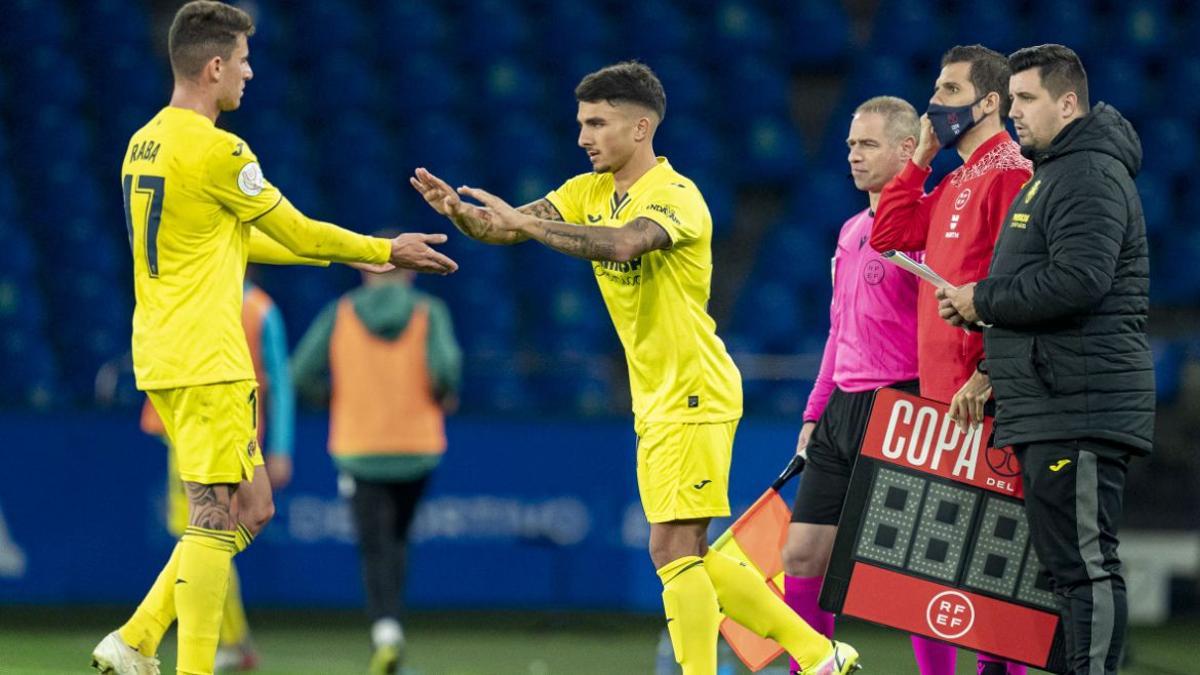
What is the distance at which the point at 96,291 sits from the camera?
39.3 ft

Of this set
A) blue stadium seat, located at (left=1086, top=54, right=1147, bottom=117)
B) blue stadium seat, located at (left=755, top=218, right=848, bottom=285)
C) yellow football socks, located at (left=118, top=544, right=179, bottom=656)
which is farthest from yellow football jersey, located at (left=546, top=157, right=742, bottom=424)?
blue stadium seat, located at (left=1086, top=54, right=1147, bottom=117)

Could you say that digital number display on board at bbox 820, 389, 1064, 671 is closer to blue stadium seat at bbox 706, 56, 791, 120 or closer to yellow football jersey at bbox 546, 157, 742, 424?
yellow football jersey at bbox 546, 157, 742, 424

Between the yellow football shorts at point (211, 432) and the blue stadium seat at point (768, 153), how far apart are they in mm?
8178

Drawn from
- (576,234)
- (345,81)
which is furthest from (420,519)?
(576,234)

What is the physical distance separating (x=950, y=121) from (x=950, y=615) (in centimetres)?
170

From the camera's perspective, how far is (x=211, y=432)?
5438 millimetres

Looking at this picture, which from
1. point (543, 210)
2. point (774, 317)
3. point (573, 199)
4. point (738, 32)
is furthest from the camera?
point (738, 32)

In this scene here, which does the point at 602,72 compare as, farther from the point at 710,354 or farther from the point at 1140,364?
the point at 1140,364

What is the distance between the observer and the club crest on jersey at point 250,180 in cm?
548

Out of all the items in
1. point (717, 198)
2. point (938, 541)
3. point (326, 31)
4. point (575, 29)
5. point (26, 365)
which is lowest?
point (26, 365)

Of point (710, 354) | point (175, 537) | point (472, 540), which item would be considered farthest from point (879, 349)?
point (175, 537)

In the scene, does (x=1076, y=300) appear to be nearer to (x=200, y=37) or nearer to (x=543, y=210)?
(x=543, y=210)

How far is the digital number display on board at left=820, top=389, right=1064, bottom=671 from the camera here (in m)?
5.71

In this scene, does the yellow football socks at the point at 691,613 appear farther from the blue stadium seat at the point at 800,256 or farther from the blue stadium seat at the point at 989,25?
the blue stadium seat at the point at 989,25
